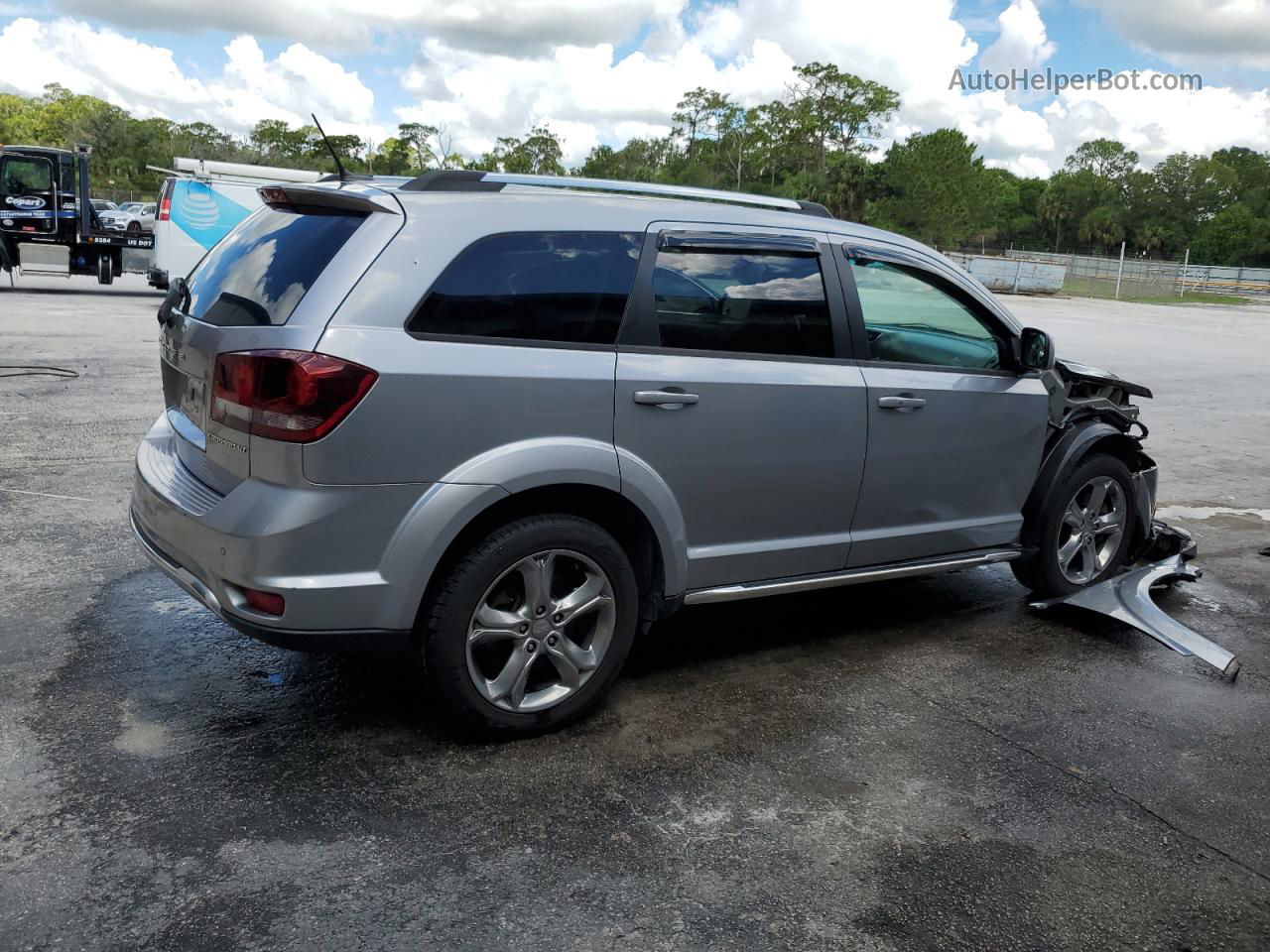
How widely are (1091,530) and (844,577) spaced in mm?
1716

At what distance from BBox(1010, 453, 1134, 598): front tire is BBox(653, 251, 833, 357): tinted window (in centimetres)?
167

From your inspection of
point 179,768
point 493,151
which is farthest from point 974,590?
point 493,151

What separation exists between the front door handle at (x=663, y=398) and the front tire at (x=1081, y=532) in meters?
2.24

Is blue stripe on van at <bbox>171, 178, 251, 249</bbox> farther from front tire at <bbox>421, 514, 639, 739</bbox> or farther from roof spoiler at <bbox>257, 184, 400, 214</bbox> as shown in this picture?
front tire at <bbox>421, 514, 639, 739</bbox>

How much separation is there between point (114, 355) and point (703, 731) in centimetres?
1067

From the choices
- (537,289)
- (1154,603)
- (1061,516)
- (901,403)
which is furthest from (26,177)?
(1154,603)

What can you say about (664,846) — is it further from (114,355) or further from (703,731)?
(114,355)

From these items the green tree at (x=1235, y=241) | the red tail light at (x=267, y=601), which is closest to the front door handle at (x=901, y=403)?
the red tail light at (x=267, y=601)

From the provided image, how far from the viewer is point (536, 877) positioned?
293 cm

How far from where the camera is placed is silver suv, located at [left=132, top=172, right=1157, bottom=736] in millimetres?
3281

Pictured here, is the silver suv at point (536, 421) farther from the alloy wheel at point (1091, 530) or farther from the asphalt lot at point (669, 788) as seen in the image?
the alloy wheel at point (1091, 530)

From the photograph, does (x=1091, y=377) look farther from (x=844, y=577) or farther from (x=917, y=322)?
(x=844, y=577)

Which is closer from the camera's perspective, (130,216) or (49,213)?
(49,213)

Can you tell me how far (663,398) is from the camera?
3768 millimetres
